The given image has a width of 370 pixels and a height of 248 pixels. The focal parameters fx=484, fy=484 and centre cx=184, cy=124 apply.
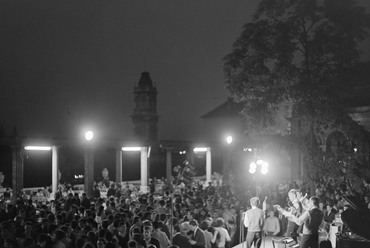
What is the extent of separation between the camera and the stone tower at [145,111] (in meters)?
66.6

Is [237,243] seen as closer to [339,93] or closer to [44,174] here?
[339,93]

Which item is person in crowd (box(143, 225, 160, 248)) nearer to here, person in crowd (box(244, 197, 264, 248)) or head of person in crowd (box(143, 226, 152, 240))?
head of person in crowd (box(143, 226, 152, 240))

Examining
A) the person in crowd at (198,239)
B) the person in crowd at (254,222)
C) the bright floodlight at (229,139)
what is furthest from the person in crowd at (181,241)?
the bright floodlight at (229,139)

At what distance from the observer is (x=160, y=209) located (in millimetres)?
15766

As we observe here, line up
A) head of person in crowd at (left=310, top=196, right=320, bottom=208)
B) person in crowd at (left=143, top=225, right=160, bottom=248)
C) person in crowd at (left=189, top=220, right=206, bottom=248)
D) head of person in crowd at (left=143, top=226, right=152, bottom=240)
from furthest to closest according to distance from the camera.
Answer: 1. head of person in crowd at (left=310, top=196, right=320, bottom=208)
2. person in crowd at (left=189, top=220, right=206, bottom=248)
3. head of person in crowd at (left=143, top=226, right=152, bottom=240)
4. person in crowd at (left=143, top=225, right=160, bottom=248)

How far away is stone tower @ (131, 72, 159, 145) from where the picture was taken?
6656 centimetres

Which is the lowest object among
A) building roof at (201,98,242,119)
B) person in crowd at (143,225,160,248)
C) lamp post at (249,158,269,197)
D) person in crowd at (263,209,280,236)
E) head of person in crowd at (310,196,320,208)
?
person in crowd at (263,209,280,236)

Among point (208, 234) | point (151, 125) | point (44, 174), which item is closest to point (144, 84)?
A: point (151, 125)

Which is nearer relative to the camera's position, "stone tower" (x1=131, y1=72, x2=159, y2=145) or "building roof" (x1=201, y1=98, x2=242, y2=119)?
"building roof" (x1=201, y1=98, x2=242, y2=119)

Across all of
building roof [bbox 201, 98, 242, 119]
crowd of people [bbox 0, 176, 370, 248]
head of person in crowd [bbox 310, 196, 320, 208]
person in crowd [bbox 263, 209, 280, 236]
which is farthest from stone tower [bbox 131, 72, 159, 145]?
head of person in crowd [bbox 310, 196, 320, 208]

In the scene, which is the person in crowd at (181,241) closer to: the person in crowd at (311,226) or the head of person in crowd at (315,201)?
the person in crowd at (311,226)

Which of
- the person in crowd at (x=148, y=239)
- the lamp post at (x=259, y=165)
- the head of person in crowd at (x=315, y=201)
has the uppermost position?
the lamp post at (x=259, y=165)

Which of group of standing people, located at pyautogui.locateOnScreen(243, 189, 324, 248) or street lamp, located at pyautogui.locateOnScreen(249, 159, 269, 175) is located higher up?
street lamp, located at pyautogui.locateOnScreen(249, 159, 269, 175)

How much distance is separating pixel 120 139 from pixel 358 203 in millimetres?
21263
